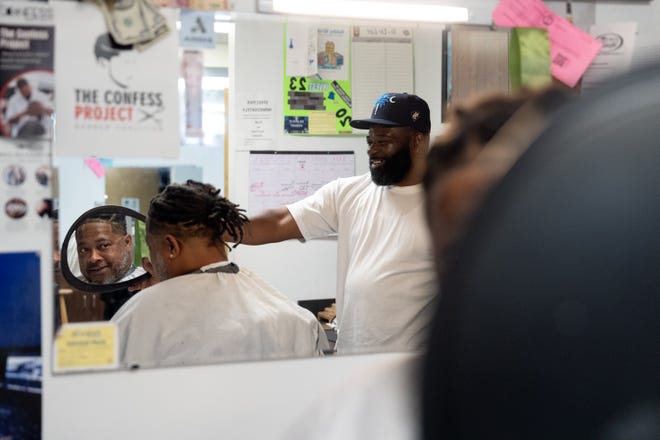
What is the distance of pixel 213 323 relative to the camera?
1.65 m

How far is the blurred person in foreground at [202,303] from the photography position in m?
1.58

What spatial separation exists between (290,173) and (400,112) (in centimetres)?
32

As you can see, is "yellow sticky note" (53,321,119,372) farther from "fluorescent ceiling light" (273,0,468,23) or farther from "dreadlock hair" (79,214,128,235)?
"fluorescent ceiling light" (273,0,468,23)

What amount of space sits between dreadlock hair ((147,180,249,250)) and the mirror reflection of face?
99 millimetres

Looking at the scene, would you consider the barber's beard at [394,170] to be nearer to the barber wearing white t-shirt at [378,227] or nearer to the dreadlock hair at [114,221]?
the barber wearing white t-shirt at [378,227]

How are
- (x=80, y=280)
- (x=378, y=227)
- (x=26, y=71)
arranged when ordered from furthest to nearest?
(x=378, y=227) < (x=80, y=280) < (x=26, y=71)

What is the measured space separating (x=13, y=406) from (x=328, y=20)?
1122 millimetres

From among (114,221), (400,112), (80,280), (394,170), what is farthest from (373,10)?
(80,280)

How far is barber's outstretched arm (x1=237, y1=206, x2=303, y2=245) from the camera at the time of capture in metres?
1.73

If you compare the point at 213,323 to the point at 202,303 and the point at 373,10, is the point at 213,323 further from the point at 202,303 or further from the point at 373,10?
the point at 373,10

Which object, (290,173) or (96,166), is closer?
Result: (96,166)

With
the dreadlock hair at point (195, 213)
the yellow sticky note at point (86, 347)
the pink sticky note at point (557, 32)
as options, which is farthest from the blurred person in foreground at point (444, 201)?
the pink sticky note at point (557, 32)

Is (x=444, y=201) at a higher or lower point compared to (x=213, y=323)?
higher

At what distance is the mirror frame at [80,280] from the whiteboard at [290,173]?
0.98 ft
